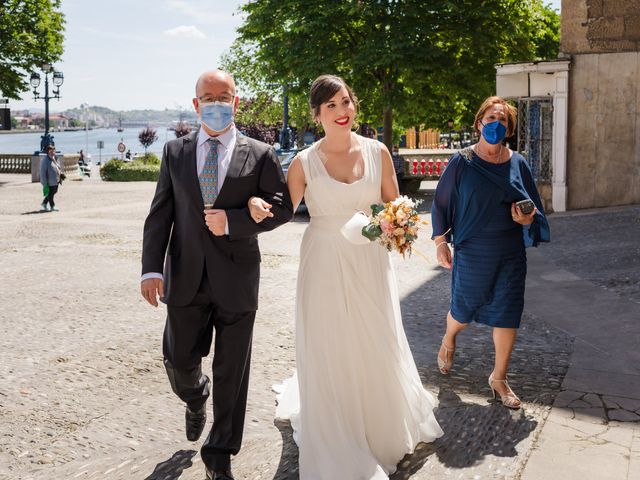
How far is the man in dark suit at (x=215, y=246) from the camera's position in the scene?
3.91m

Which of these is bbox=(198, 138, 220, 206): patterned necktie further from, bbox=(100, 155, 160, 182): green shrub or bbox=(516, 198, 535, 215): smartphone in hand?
bbox=(100, 155, 160, 182): green shrub

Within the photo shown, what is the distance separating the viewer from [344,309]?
417 centimetres

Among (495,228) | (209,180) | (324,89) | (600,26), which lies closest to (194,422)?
(209,180)

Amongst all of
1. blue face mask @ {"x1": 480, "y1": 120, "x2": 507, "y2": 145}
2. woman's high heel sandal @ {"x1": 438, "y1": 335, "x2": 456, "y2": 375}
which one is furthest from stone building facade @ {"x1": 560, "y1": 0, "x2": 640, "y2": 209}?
blue face mask @ {"x1": 480, "y1": 120, "x2": 507, "y2": 145}

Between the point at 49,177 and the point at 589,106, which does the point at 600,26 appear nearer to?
the point at 589,106

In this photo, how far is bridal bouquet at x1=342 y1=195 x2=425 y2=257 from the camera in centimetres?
399

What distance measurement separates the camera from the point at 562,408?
5.01m

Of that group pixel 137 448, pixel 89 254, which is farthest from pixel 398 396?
pixel 89 254

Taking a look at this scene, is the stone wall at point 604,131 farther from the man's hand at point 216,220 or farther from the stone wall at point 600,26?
the man's hand at point 216,220

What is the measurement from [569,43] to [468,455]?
15.7 m

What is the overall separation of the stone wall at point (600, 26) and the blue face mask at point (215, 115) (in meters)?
15.7

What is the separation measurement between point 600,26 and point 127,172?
25.3m

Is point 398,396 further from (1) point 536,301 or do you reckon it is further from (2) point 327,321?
(1) point 536,301

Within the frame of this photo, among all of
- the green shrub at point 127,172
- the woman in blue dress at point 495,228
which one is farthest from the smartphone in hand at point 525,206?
the green shrub at point 127,172
